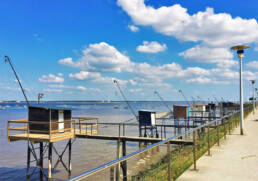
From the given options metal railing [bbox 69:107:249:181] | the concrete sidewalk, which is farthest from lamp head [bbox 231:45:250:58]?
the concrete sidewalk

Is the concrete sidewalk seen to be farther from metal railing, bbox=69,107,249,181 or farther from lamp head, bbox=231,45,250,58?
lamp head, bbox=231,45,250,58

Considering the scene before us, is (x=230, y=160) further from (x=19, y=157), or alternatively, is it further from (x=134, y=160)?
(x=19, y=157)

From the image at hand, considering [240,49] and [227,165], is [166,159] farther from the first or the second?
[240,49]

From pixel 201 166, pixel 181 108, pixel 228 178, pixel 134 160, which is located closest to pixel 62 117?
pixel 134 160

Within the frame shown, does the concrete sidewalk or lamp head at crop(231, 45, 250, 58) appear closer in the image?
the concrete sidewalk

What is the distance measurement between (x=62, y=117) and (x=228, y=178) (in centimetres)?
1441

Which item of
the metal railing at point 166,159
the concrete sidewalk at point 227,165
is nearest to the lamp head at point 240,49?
the metal railing at point 166,159

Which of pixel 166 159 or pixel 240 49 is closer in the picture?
pixel 166 159

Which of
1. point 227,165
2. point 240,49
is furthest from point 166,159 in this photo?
point 240,49

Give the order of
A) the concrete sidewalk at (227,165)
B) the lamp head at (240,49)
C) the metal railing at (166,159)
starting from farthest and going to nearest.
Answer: the lamp head at (240,49) < the concrete sidewalk at (227,165) < the metal railing at (166,159)

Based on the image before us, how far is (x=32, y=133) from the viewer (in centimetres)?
1752

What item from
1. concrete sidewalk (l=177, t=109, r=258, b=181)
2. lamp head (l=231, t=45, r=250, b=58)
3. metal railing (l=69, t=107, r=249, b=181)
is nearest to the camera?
metal railing (l=69, t=107, r=249, b=181)

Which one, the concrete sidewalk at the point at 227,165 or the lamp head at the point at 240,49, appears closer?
the concrete sidewalk at the point at 227,165

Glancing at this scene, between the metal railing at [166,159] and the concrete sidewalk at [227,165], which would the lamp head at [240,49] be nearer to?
the metal railing at [166,159]
